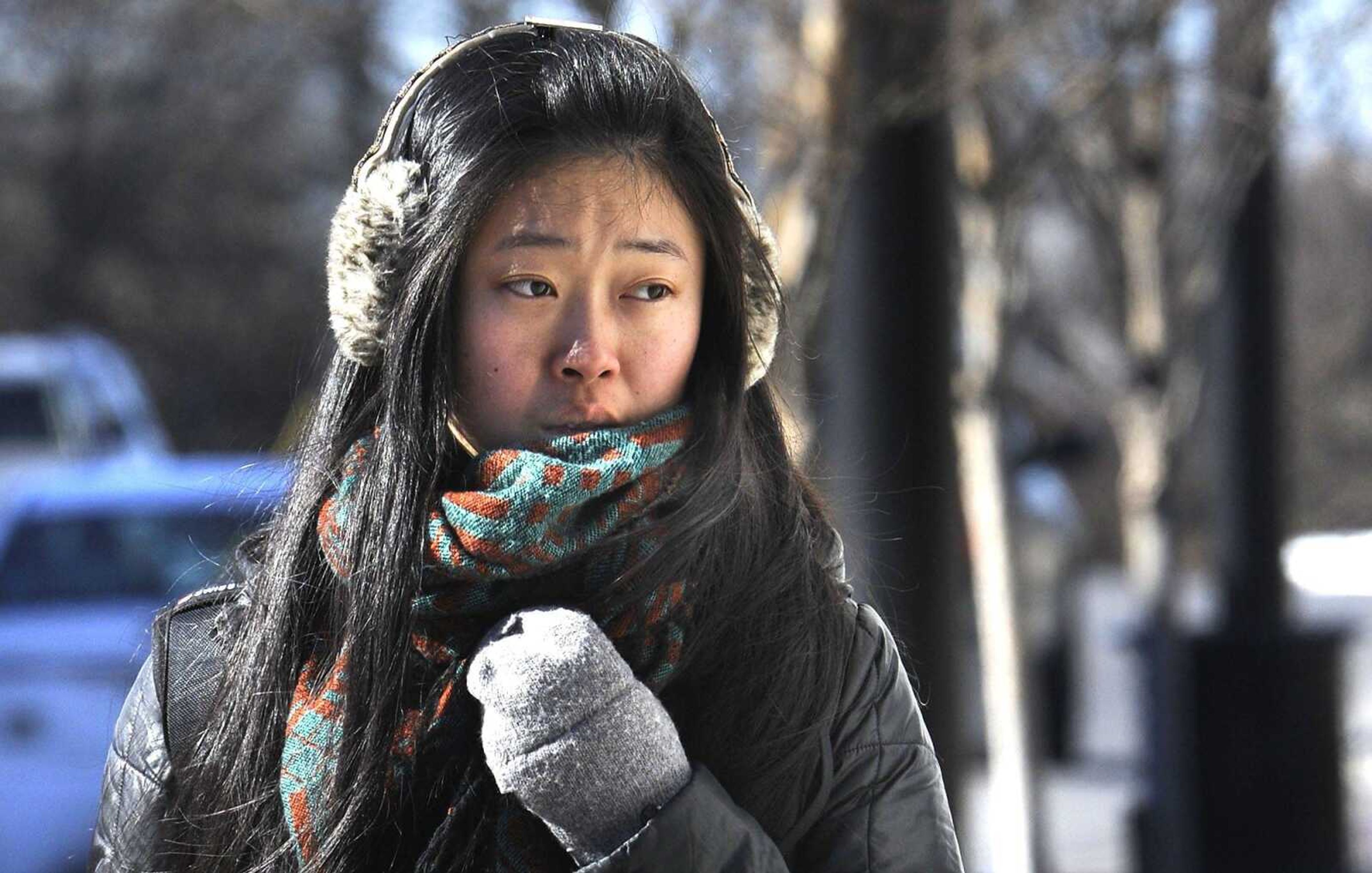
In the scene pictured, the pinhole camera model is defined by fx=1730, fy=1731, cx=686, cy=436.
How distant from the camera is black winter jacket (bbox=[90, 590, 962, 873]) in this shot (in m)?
1.54

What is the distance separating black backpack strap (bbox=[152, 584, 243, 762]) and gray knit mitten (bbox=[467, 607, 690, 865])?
38cm

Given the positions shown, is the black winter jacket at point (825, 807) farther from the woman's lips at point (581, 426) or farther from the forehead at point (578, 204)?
the forehead at point (578, 204)

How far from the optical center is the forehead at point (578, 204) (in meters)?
1.68

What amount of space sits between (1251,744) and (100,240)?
18.3m

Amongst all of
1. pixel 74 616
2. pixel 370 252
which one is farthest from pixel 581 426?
pixel 74 616

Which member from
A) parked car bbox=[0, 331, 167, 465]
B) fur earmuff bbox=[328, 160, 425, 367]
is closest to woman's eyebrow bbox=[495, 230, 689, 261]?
fur earmuff bbox=[328, 160, 425, 367]

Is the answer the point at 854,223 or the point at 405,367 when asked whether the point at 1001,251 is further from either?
the point at 405,367

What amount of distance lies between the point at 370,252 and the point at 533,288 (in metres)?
0.19

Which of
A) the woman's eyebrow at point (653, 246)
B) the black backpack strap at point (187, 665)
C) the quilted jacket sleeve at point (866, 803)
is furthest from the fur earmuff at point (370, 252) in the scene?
the quilted jacket sleeve at point (866, 803)

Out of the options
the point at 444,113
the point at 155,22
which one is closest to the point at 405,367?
the point at 444,113

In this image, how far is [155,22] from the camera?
68.9 feet

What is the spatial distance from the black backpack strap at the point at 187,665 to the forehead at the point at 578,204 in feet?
1.72

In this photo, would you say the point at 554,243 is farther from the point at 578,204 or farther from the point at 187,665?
the point at 187,665

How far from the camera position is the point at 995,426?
5.79 meters
